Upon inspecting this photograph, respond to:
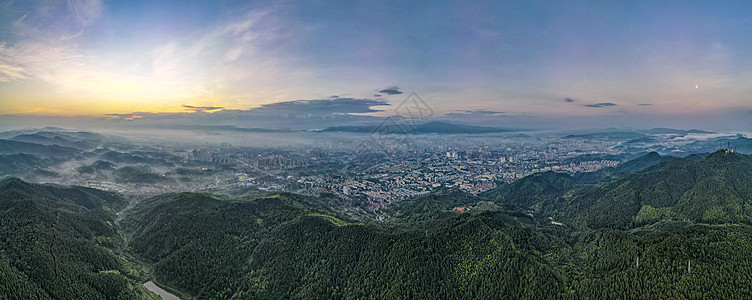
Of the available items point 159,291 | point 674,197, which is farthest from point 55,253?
point 674,197

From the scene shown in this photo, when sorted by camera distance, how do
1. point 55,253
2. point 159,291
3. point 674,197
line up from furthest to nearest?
point 674,197, point 159,291, point 55,253

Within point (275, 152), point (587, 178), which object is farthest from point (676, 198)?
point (275, 152)

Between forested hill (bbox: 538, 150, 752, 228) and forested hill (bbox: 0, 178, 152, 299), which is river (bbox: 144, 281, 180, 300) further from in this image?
forested hill (bbox: 538, 150, 752, 228)

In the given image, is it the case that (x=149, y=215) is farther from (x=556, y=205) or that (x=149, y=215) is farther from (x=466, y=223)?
(x=556, y=205)

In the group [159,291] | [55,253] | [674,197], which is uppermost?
[674,197]

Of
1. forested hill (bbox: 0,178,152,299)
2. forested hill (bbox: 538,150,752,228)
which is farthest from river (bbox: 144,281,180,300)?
forested hill (bbox: 538,150,752,228)

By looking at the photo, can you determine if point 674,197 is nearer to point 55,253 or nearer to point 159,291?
point 159,291

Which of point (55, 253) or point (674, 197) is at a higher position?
point (674, 197)

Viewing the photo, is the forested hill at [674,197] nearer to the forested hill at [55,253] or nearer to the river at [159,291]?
the river at [159,291]
